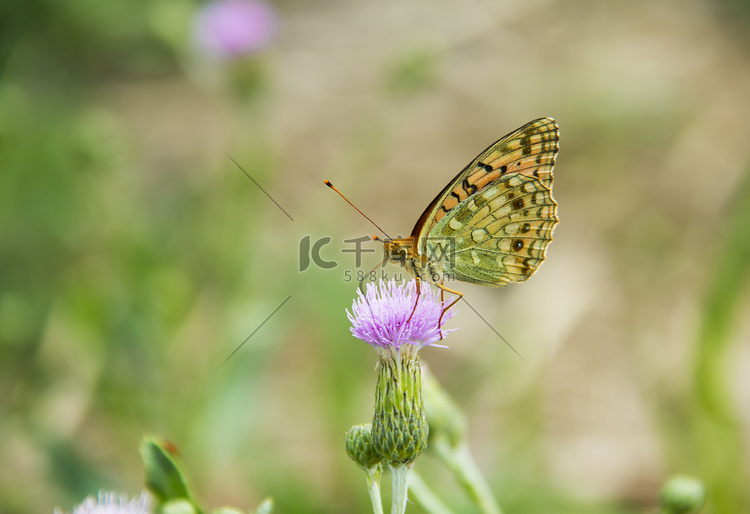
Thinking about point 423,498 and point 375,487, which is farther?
point 423,498

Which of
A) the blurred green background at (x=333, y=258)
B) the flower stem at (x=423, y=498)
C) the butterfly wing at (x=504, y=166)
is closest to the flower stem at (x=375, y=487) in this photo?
the flower stem at (x=423, y=498)

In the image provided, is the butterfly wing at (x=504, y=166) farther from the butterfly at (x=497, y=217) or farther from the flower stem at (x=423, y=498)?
the flower stem at (x=423, y=498)

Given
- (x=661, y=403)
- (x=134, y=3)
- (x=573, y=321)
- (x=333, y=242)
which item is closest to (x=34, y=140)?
(x=333, y=242)

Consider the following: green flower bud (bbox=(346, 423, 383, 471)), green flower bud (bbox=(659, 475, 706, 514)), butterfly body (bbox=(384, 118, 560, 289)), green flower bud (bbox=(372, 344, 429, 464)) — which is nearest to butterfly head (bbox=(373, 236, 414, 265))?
butterfly body (bbox=(384, 118, 560, 289))

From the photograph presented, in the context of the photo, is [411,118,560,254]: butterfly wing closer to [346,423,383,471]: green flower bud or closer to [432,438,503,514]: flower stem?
[432,438,503,514]: flower stem

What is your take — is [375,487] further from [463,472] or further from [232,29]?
[232,29]

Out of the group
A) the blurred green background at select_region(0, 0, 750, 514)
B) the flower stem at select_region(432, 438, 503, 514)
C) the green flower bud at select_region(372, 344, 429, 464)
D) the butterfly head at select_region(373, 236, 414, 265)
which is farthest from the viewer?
the blurred green background at select_region(0, 0, 750, 514)

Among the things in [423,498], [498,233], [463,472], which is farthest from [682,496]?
[498,233]

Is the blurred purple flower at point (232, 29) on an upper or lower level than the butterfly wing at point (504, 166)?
upper
